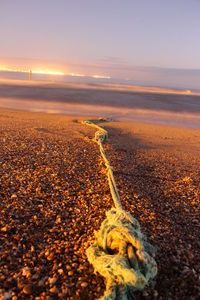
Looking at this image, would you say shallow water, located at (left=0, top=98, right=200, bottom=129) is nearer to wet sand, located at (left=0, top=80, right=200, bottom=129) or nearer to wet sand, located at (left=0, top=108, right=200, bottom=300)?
wet sand, located at (left=0, top=80, right=200, bottom=129)

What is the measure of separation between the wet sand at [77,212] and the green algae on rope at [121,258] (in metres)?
0.16

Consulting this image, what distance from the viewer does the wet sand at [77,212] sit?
199 cm

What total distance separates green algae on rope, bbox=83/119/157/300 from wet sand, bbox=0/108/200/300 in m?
0.16

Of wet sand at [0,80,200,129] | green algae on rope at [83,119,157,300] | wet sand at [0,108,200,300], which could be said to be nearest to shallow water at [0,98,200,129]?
wet sand at [0,80,200,129]

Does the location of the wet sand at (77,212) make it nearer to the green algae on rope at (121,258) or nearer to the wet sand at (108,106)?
the green algae on rope at (121,258)

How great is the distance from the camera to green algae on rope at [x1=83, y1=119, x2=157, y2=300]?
176cm

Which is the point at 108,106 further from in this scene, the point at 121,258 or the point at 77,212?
the point at 121,258

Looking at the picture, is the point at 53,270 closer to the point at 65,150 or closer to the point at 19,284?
the point at 19,284

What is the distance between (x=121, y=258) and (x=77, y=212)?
1.14m

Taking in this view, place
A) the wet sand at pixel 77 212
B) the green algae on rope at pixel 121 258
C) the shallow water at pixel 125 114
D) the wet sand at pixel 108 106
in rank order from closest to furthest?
1. the green algae on rope at pixel 121 258
2. the wet sand at pixel 77 212
3. the shallow water at pixel 125 114
4. the wet sand at pixel 108 106

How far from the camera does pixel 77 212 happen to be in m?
2.93

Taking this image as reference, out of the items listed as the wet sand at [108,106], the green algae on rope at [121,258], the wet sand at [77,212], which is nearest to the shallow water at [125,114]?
the wet sand at [108,106]

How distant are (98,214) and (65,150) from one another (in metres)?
2.52

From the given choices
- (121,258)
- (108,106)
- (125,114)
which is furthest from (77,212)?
(108,106)
